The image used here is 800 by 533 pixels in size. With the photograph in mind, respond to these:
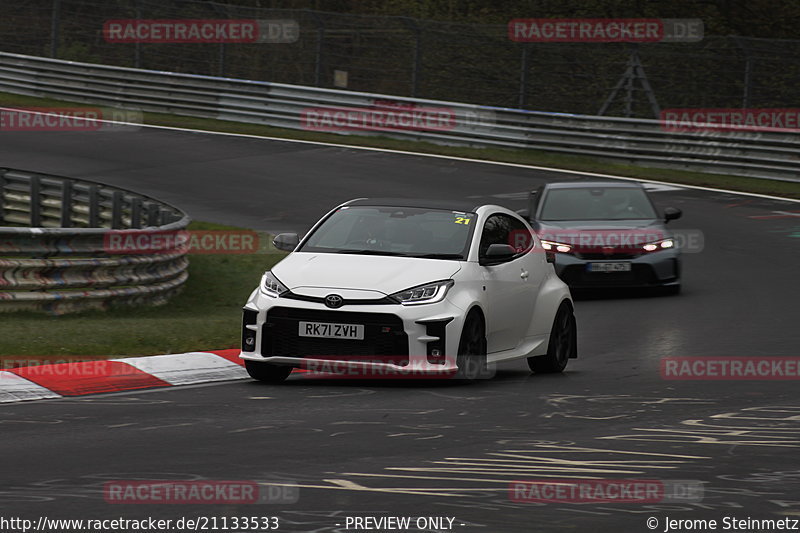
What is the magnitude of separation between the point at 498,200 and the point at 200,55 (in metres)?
13.3

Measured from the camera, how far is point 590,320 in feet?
52.7

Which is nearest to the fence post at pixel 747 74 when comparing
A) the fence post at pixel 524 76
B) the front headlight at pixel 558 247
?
the fence post at pixel 524 76

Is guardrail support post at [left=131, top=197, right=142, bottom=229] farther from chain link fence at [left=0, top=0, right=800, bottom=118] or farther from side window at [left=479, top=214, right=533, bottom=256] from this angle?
chain link fence at [left=0, top=0, right=800, bottom=118]

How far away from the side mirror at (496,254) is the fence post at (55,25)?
28.9m

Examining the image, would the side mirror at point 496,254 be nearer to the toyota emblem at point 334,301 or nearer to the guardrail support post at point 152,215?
the toyota emblem at point 334,301

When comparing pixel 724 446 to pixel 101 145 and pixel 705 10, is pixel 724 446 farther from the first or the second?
pixel 705 10

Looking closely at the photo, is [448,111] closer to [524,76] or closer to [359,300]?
[524,76]

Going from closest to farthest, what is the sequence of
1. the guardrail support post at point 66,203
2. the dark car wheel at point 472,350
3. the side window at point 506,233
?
the dark car wheel at point 472,350, the side window at point 506,233, the guardrail support post at point 66,203

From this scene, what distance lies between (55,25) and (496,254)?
2920cm

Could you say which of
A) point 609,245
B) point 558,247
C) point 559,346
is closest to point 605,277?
point 609,245

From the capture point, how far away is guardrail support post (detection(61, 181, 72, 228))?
21094mm

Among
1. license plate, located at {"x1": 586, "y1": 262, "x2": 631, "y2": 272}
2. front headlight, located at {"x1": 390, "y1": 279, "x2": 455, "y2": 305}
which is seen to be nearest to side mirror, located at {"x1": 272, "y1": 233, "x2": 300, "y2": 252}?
front headlight, located at {"x1": 390, "y1": 279, "x2": 455, "y2": 305}

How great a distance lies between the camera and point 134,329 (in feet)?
43.2

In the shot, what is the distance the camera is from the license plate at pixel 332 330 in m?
10.3
